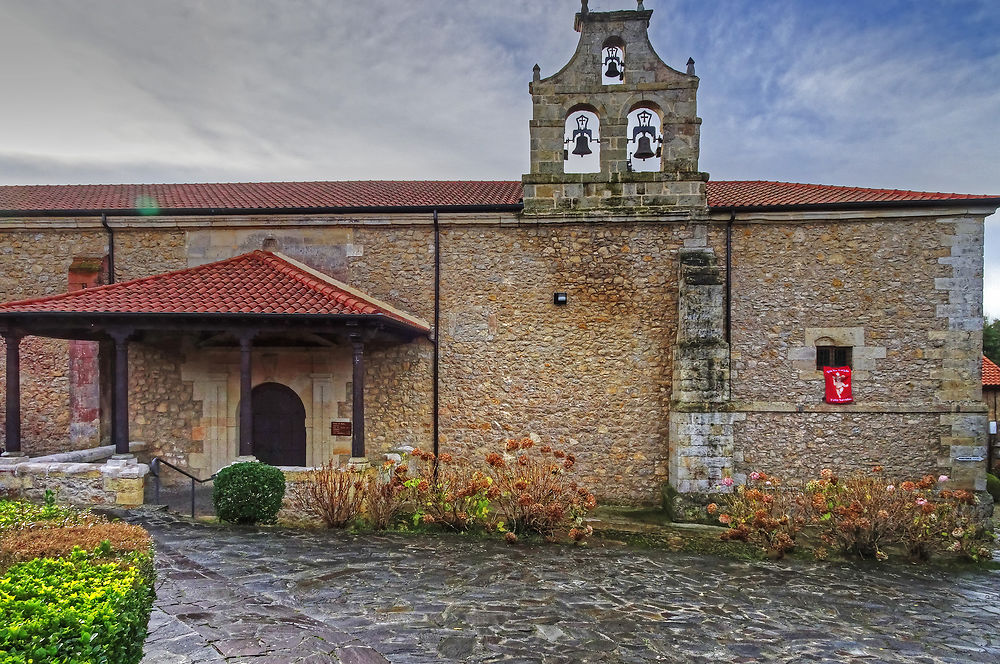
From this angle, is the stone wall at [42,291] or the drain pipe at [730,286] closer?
the drain pipe at [730,286]

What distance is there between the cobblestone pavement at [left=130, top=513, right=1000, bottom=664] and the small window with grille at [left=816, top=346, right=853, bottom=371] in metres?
3.98

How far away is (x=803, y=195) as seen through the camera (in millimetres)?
11133

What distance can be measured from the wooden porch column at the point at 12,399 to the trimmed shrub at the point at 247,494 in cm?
380

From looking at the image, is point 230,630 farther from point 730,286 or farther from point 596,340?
point 730,286

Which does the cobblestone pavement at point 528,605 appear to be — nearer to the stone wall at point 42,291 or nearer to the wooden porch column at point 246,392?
the wooden porch column at point 246,392

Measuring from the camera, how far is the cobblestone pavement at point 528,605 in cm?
Answer: 450

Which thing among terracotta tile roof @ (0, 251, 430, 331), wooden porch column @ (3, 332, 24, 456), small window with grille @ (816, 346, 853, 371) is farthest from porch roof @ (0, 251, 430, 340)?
small window with grille @ (816, 346, 853, 371)

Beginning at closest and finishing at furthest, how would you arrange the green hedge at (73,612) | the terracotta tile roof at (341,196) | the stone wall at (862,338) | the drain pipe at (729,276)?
the green hedge at (73,612) → the stone wall at (862,338) → the drain pipe at (729,276) → the terracotta tile roof at (341,196)

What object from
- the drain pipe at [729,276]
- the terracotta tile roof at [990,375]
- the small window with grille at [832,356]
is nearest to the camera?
the small window with grille at [832,356]

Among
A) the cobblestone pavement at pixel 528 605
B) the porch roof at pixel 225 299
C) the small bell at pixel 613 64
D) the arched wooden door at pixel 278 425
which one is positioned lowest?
the cobblestone pavement at pixel 528 605

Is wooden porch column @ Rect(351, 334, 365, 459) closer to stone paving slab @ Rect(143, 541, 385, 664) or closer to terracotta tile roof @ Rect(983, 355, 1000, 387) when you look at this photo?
stone paving slab @ Rect(143, 541, 385, 664)

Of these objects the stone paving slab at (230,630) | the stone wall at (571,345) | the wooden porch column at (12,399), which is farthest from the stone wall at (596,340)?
the stone paving slab at (230,630)

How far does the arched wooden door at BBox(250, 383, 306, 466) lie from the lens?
10703 mm

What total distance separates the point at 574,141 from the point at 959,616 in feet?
28.9
